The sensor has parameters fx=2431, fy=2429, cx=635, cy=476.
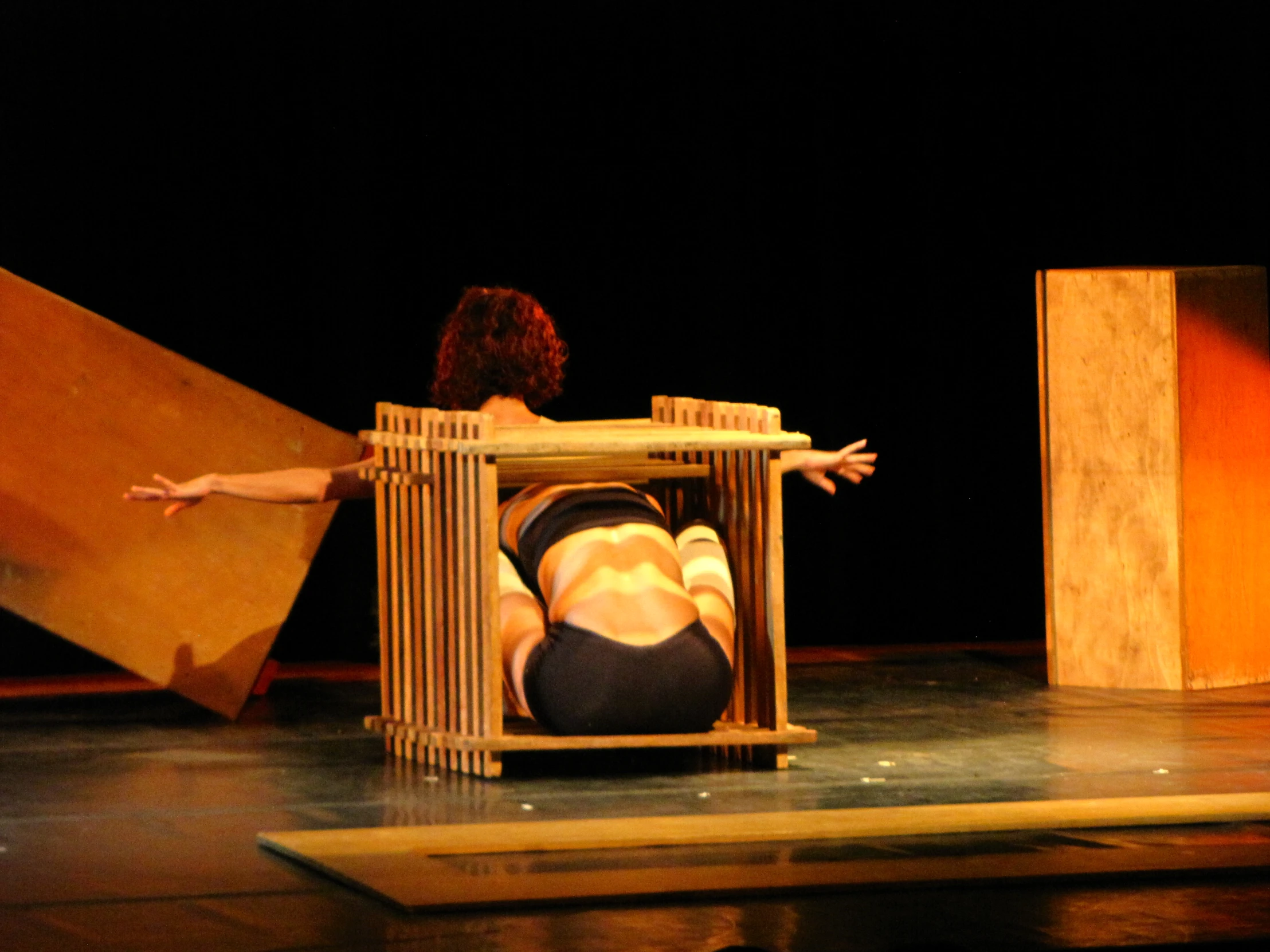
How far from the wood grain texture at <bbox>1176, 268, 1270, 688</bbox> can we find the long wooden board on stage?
180 cm

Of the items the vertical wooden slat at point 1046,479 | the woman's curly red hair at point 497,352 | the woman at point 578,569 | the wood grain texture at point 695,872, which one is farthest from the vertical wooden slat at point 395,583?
the vertical wooden slat at point 1046,479

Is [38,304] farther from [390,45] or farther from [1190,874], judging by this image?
[1190,874]

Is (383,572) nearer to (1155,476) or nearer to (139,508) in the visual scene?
(139,508)

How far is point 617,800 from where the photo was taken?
5.00 metres

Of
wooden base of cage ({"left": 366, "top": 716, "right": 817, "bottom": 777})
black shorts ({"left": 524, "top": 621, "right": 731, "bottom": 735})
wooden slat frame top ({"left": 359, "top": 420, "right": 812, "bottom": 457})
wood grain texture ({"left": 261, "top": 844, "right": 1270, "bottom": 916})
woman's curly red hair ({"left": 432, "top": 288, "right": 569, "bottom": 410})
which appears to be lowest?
wood grain texture ({"left": 261, "top": 844, "right": 1270, "bottom": 916})

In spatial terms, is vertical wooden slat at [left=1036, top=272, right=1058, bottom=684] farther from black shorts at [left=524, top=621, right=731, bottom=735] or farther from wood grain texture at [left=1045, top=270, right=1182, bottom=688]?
black shorts at [left=524, top=621, right=731, bottom=735]

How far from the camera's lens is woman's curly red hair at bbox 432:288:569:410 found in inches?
228

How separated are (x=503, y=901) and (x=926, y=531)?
13.5ft

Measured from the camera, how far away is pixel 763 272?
758 centimetres

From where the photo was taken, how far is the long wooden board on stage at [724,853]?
4.12 m

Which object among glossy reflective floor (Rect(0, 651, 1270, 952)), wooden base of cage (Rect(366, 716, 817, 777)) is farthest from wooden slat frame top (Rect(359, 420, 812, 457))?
glossy reflective floor (Rect(0, 651, 1270, 952))

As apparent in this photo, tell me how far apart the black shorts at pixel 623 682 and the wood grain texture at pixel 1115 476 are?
67.1 inches

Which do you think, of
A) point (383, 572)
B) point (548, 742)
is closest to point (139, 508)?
point (383, 572)

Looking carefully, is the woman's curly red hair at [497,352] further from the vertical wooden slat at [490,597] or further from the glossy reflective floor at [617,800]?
the glossy reflective floor at [617,800]
